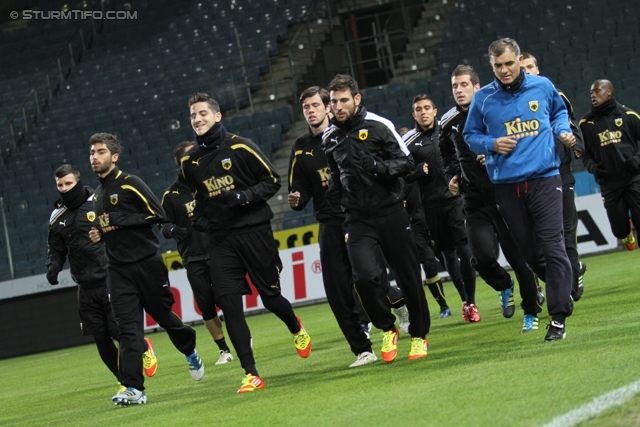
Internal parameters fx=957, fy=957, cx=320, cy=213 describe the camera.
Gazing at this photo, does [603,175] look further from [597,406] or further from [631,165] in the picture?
[597,406]

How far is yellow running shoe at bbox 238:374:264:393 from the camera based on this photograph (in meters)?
7.36

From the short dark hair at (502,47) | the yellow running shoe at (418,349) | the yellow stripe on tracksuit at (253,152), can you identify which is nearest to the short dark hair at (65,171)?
the yellow stripe on tracksuit at (253,152)

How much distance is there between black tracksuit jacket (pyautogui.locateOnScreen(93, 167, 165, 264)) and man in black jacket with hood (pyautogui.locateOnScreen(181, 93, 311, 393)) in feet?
1.72

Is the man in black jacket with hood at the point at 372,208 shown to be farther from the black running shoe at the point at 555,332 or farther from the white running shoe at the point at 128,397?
the white running shoe at the point at 128,397

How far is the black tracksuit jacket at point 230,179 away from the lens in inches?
304

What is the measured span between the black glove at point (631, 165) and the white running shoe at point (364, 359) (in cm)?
485

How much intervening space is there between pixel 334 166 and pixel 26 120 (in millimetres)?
21709

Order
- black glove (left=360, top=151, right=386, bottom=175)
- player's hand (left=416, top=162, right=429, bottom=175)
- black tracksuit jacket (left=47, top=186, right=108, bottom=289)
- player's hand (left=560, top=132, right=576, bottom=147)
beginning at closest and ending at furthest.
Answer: player's hand (left=560, top=132, right=576, bottom=147)
black glove (left=360, top=151, right=386, bottom=175)
player's hand (left=416, top=162, right=429, bottom=175)
black tracksuit jacket (left=47, top=186, right=108, bottom=289)

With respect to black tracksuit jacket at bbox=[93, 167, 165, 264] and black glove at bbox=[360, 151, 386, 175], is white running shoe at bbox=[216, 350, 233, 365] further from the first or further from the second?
black glove at bbox=[360, 151, 386, 175]

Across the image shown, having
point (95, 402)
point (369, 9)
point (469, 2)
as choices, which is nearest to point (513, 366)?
point (95, 402)

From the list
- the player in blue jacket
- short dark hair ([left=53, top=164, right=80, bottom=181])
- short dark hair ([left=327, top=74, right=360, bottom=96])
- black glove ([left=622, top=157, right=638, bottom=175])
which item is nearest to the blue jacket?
the player in blue jacket

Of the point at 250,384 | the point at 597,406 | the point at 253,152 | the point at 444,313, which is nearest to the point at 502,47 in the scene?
the point at 253,152

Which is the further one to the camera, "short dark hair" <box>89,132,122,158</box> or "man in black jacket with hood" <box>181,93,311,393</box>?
→ "short dark hair" <box>89,132,122,158</box>

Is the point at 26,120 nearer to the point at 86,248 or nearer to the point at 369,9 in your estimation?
the point at 369,9
